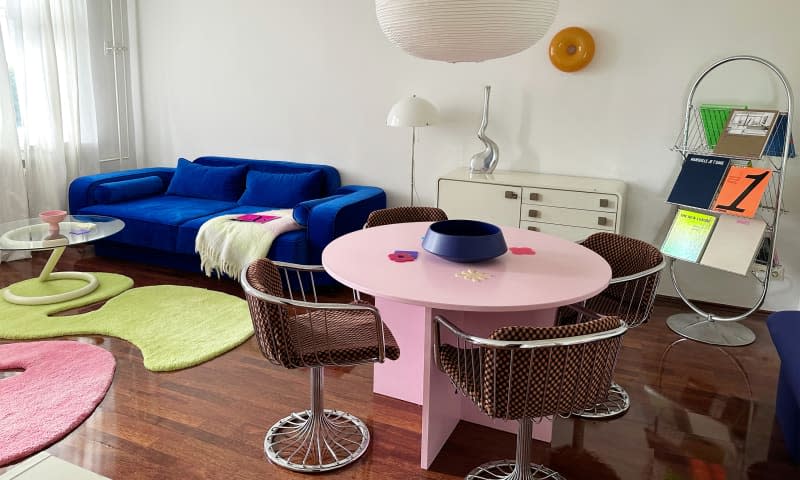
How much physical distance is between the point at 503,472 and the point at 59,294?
3107 millimetres

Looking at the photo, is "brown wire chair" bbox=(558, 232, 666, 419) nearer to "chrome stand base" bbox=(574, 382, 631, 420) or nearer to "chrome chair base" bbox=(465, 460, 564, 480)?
"chrome stand base" bbox=(574, 382, 631, 420)

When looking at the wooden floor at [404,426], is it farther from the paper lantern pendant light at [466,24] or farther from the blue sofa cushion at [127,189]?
the blue sofa cushion at [127,189]

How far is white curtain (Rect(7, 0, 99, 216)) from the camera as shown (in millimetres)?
4879

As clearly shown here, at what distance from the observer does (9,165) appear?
482 cm

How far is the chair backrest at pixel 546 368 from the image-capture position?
1785 millimetres

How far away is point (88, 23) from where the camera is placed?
5.39 m

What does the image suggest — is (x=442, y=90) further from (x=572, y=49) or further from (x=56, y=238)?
(x=56, y=238)

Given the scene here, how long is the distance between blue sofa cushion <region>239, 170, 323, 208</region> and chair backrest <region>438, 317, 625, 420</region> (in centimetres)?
316

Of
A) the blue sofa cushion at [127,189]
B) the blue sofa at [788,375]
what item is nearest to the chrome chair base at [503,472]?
the blue sofa at [788,375]

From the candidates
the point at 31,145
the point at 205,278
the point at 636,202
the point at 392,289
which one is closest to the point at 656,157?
the point at 636,202

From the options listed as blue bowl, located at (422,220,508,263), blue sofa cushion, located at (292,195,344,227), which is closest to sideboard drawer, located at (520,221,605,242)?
blue sofa cushion, located at (292,195,344,227)

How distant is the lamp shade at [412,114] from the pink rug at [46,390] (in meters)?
2.26

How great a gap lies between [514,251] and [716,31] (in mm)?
2273

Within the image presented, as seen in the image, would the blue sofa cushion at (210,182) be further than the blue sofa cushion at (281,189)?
Yes
